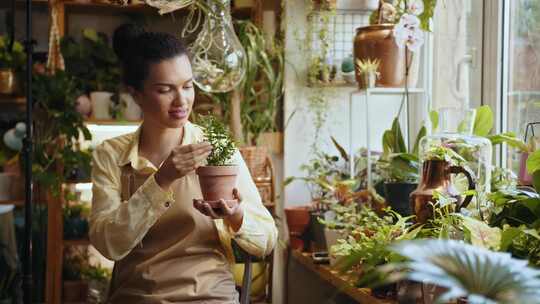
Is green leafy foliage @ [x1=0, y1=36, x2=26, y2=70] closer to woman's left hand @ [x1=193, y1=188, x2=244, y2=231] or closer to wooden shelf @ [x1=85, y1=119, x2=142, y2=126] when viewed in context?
wooden shelf @ [x1=85, y1=119, x2=142, y2=126]

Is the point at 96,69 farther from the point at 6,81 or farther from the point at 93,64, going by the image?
the point at 6,81

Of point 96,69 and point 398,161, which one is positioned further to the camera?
point 96,69

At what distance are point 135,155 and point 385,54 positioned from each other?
44.8 inches

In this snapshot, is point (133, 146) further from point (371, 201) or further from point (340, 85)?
point (340, 85)

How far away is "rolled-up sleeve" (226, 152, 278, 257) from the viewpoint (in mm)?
2031

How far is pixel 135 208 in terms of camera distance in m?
1.92

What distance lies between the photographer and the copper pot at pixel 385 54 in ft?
8.95

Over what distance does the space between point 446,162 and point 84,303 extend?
236cm

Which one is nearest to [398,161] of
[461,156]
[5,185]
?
[461,156]

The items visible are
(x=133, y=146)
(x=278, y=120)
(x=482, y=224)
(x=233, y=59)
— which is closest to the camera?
(x=482, y=224)

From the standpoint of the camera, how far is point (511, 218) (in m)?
1.69

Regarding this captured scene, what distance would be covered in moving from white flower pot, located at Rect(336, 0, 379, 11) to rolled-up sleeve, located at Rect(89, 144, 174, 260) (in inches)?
66.1

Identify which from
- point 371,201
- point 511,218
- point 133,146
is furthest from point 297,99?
point 511,218

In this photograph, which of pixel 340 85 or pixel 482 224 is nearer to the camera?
pixel 482 224
